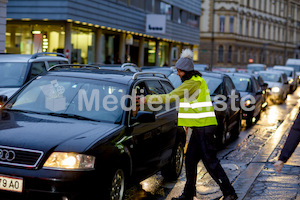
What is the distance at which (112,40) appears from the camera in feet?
118

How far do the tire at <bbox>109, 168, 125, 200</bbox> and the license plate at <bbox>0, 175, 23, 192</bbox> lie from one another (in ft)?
3.01

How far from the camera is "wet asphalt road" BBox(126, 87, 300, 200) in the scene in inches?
292

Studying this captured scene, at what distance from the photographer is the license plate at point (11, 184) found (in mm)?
5098

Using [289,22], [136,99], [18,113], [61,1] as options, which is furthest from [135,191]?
[289,22]

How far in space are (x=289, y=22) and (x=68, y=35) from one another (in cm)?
7326

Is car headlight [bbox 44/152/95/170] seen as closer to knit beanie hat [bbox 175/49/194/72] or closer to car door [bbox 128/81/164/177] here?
car door [bbox 128/81/164/177]

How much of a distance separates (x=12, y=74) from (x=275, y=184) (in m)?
6.67

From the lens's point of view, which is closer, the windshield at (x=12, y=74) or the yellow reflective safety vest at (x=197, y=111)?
the yellow reflective safety vest at (x=197, y=111)

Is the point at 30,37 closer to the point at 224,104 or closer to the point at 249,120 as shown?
the point at 249,120

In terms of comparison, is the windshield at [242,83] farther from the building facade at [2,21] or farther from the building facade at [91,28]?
the building facade at [91,28]

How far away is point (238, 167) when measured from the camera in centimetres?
966

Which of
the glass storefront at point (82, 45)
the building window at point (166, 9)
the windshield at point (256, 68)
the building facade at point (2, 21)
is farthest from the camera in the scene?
the windshield at point (256, 68)

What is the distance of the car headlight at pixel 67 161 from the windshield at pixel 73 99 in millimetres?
1021

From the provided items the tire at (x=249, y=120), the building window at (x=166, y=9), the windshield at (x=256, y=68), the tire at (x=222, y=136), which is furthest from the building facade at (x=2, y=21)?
the windshield at (x=256, y=68)
